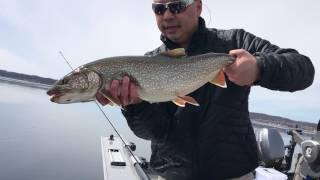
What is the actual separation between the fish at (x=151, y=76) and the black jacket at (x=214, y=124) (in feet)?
0.76

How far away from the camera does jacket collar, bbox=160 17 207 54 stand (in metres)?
4.24

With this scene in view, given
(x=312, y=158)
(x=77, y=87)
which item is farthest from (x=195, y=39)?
(x=312, y=158)

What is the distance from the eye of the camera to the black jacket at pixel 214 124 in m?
3.81

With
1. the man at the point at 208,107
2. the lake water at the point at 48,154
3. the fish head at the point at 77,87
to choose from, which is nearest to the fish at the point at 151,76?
the fish head at the point at 77,87

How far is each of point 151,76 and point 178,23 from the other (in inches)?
28.4

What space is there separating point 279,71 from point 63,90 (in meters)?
1.91

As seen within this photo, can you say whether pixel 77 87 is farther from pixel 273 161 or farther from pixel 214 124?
pixel 273 161

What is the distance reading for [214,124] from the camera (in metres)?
3.82

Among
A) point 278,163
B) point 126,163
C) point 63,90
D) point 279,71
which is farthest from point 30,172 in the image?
point 279,71

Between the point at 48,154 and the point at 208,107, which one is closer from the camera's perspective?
the point at 208,107

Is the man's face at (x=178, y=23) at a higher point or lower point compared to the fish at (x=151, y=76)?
higher

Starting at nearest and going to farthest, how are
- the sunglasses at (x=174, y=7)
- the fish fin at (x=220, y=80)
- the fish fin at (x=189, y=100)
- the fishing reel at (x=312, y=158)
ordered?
the fish fin at (x=220, y=80) < the fish fin at (x=189, y=100) < the sunglasses at (x=174, y=7) < the fishing reel at (x=312, y=158)

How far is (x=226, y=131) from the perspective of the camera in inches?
150

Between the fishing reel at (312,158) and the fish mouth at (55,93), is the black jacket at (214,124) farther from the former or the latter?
the fishing reel at (312,158)
